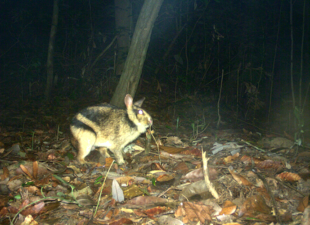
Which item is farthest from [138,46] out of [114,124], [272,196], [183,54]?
[183,54]

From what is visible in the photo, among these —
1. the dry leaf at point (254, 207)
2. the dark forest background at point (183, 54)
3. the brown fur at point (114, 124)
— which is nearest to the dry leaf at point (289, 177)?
the dry leaf at point (254, 207)

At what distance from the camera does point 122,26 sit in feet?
29.7

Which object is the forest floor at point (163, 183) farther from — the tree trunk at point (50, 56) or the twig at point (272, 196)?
the tree trunk at point (50, 56)

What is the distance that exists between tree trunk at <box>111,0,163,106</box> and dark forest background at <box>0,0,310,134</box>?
90.9 inches

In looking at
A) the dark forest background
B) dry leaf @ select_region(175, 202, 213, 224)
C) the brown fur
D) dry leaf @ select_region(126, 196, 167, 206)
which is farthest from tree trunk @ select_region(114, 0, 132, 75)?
dry leaf @ select_region(175, 202, 213, 224)

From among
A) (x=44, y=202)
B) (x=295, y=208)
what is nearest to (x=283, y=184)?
(x=295, y=208)

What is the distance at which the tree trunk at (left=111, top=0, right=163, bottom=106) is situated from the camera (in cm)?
564

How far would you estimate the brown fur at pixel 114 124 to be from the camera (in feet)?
16.2

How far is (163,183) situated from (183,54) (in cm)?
761

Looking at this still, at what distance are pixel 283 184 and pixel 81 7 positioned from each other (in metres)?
9.80

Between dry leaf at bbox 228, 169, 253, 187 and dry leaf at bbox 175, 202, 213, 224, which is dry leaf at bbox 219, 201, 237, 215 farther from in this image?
dry leaf at bbox 228, 169, 253, 187

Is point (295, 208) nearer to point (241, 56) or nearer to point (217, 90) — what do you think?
point (241, 56)

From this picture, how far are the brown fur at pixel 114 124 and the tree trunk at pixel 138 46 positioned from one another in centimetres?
101

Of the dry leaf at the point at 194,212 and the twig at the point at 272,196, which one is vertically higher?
the twig at the point at 272,196
